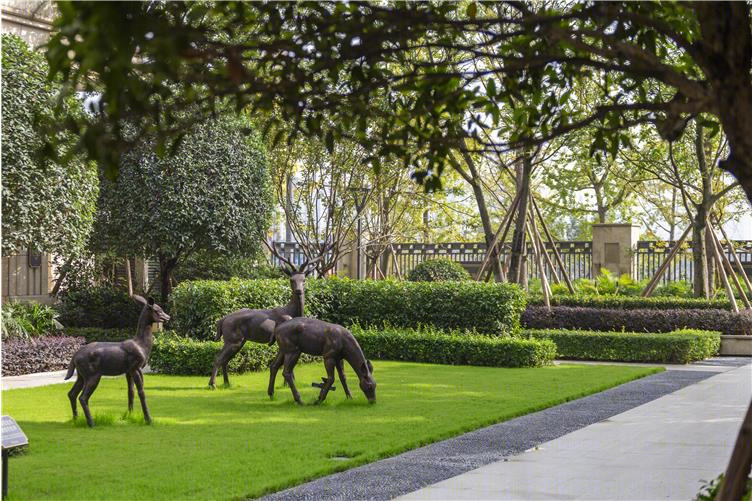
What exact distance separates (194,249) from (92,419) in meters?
11.0

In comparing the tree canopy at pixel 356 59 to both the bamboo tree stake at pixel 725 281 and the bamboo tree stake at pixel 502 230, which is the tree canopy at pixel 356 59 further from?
the bamboo tree stake at pixel 502 230

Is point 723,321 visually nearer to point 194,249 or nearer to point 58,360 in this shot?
point 194,249

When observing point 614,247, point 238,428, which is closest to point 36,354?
point 238,428

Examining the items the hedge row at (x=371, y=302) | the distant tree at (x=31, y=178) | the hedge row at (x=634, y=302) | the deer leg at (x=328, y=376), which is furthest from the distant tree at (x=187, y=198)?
the deer leg at (x=328, y=376)

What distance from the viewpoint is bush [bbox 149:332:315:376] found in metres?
15.5

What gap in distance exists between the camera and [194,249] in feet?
69.7

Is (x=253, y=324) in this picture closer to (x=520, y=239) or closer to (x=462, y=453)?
(x=462, y=453)

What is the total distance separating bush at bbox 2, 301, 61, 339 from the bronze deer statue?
6957mm

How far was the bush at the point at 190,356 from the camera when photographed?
15.5m

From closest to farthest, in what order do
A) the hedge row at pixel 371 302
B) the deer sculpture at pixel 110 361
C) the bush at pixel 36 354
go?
the deer sculpture at pixel 110 361 < the bush at pixel 36 354 < the hedge row at pixel 371 302

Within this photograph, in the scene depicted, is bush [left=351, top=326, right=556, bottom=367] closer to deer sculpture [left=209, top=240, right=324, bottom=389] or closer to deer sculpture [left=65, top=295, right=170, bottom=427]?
deer sculpture [left=209, top=240, right=324, bottom=389]

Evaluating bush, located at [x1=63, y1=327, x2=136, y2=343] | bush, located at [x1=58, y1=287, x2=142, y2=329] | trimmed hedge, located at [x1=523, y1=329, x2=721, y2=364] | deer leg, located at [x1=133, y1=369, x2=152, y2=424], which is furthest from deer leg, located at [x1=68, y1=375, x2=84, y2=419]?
bush, located at [x1=58, y1=287, x2=142, y2=329]

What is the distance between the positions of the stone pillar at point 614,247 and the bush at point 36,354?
60.2 ft

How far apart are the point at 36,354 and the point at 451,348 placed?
24.6 feet
